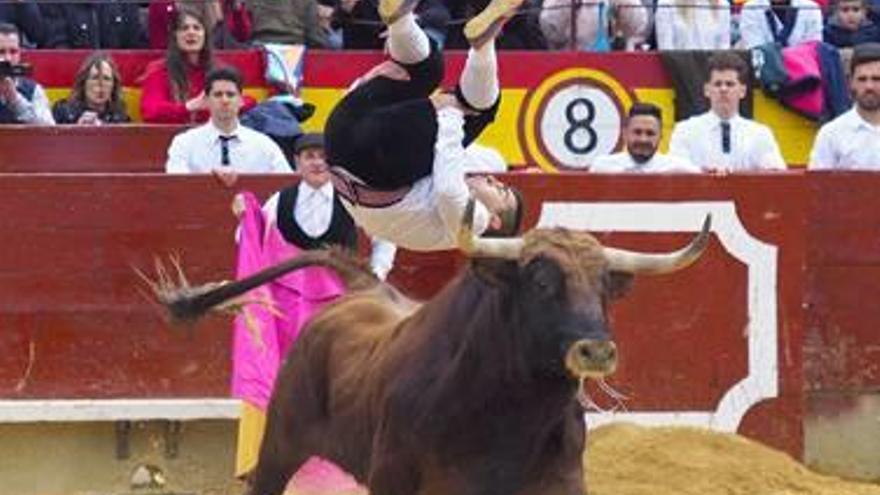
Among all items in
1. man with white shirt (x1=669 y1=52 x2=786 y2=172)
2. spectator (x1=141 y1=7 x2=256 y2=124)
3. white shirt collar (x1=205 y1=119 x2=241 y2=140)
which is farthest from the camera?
spectator (x1=141 y1=7 x2=256 y2=124)

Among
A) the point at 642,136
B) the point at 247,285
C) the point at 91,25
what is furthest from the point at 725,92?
the point at 247,285

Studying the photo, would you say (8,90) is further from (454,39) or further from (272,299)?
(454,39)

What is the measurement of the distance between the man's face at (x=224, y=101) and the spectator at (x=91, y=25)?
1.27 meters

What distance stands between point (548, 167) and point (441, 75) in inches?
160

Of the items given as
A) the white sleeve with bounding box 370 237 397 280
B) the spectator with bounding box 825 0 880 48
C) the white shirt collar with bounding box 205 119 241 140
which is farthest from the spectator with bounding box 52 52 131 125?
the spectator with bounding box 825 0 880 48

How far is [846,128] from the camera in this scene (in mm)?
9594

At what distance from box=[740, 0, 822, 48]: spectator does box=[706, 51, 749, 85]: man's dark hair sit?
0.69 m

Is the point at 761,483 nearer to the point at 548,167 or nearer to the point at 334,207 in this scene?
the point at 334,207

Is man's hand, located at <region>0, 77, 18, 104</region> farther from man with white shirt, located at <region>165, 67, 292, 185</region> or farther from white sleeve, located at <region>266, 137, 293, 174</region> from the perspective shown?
white sleeve, located at <region>266, 137, 293, 174</region>

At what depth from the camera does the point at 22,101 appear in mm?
9742

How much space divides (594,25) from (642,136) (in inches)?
58.2

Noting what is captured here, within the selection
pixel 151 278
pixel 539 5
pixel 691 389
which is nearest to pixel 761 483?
pixel 691 389

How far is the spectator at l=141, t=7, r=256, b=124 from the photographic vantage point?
968 cm

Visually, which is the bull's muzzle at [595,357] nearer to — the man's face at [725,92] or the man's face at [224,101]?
the man's face at [224,101]
